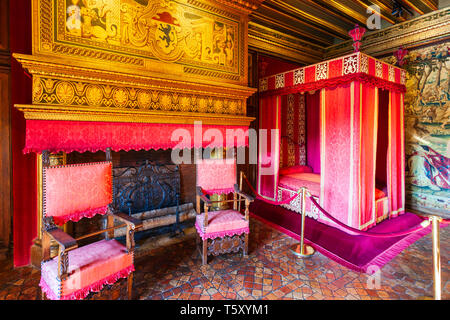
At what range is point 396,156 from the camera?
4504mm

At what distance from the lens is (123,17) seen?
2910 mm

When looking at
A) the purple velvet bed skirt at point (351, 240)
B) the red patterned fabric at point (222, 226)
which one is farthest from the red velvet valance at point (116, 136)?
the purple velvet bed skirt at point (351, 240)

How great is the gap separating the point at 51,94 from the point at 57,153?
71 cm

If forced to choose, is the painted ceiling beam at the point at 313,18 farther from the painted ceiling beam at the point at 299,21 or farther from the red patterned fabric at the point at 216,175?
the red patterned fabric at the point at 216,175

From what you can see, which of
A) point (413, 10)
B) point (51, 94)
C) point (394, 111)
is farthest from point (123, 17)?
point (413, 10)

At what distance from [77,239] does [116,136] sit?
4.49ft

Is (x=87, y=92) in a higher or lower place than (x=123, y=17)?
lower

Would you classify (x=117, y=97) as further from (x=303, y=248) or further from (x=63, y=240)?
(x=303, y=248)

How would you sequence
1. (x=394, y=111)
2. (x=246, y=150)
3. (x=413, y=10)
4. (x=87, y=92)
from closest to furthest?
(x=87, y=92) → (x=394, y=111) → (x=413, y=10) → (x=246, y=150)

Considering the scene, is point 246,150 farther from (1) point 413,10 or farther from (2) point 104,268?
(1) point 413,10

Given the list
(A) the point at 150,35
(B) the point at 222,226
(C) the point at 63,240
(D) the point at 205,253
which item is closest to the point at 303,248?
(B) the point at 222,226

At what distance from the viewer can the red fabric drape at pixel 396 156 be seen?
4.40 metres

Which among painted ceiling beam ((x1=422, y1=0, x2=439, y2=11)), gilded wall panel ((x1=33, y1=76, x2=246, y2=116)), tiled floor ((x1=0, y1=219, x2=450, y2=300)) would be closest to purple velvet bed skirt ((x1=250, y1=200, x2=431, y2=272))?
tiled floor ((x1=0, y1=219, x2=450, y2=300))
